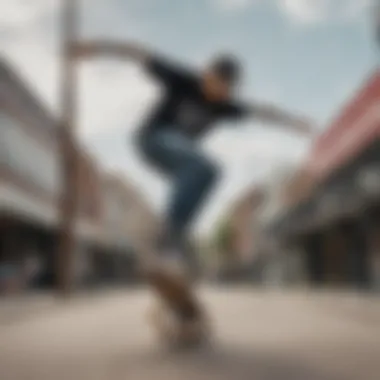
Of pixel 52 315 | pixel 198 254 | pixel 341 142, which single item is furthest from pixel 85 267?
pixel 198 254

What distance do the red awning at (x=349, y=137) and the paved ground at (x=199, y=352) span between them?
113 inches

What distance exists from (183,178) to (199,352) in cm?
58

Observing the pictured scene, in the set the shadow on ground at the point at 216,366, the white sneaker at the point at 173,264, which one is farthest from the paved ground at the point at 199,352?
the white sneaker at the point at 173,264

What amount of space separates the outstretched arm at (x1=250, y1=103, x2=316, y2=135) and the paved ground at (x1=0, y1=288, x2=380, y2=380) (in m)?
0.76

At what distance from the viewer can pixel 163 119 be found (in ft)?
8.43

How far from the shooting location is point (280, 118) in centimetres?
264

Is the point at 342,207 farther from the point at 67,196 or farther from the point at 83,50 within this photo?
the point at 83,50

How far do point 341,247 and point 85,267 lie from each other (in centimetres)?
415

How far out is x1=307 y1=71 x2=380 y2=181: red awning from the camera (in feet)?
21.4

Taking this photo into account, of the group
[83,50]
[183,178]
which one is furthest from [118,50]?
[183,178]

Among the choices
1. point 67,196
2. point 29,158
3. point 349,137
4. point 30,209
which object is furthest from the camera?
point 349,137

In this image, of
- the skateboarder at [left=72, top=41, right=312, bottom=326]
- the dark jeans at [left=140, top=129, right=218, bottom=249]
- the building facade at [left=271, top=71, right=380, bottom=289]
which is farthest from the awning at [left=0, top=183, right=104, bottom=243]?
the dark jeans at [left=140, top=129, right=218, bottom=249]

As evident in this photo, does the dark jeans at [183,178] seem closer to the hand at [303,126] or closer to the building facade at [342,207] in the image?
the hand at [303,126]

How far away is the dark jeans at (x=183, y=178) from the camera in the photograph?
239 centimetres
